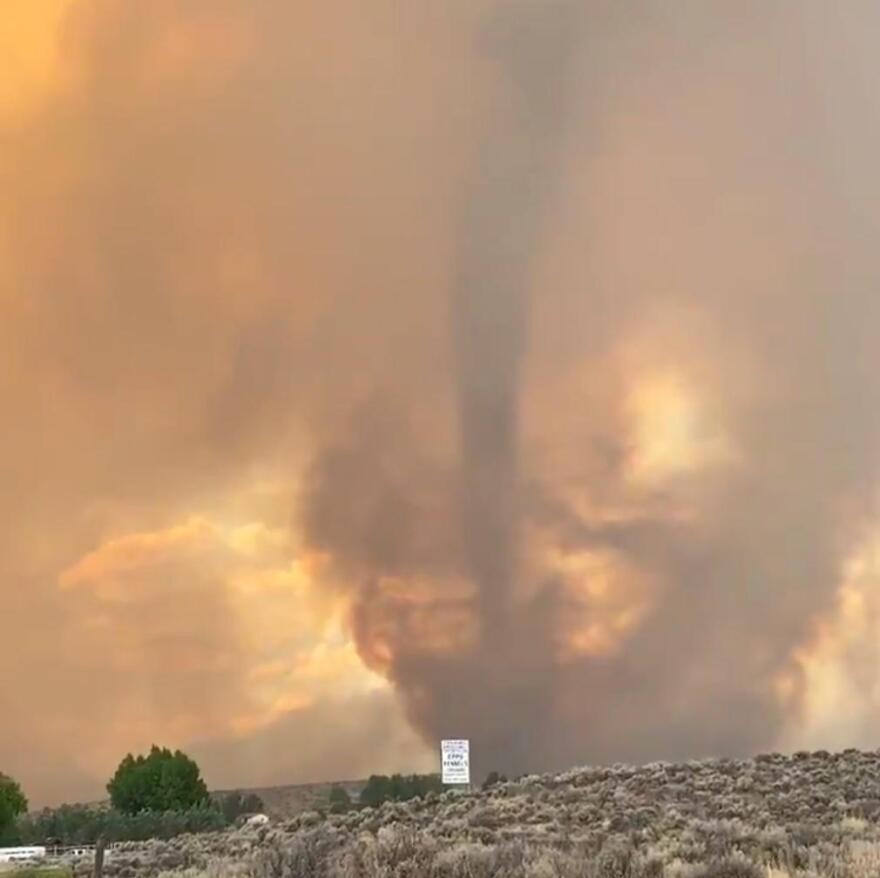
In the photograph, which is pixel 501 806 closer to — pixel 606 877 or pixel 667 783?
pixel 667 783

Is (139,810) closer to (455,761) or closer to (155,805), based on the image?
(155,805)

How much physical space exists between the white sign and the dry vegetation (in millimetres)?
825

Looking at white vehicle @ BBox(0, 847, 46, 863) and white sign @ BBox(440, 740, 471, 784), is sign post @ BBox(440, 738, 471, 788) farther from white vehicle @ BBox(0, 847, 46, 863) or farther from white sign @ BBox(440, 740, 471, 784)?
white vehicle @ BBox(0, 847, 46, 863)

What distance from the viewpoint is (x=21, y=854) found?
151ft

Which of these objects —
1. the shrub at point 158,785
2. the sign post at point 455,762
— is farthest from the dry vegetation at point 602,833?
the shrub at point 158,785

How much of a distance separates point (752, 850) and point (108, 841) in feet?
107

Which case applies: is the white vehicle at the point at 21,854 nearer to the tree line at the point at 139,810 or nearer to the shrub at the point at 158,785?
the tree line at the point at 139,810

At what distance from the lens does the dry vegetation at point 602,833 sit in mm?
21672

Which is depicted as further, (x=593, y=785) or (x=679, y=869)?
(x=593, y=785)

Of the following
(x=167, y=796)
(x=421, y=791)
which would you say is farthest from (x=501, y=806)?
(x=167, y=796)

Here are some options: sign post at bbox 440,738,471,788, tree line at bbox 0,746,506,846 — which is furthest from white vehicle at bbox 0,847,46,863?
sign post at bbox 440,738,471,788

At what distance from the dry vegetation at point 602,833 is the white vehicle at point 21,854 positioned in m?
3.07

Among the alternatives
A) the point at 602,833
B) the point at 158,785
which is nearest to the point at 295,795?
the point at 158,785

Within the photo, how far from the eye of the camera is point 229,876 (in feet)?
79.6
